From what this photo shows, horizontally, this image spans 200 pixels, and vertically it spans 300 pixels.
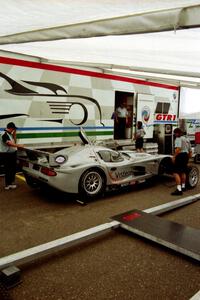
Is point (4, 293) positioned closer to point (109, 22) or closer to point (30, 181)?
point (109, 22)

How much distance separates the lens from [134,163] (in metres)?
6.39

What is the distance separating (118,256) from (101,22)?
2.86 m

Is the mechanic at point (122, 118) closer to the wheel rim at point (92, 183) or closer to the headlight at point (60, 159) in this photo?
the wheel rim at point (92, 183)

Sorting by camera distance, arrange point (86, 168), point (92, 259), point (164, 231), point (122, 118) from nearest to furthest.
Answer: point (92, 259) < point (164, 231) < point (86, 168) < point (122, 118)

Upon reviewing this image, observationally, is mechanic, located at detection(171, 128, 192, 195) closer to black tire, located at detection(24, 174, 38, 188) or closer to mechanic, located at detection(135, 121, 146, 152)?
black tire, located at detection(24, 174, 38, 188)

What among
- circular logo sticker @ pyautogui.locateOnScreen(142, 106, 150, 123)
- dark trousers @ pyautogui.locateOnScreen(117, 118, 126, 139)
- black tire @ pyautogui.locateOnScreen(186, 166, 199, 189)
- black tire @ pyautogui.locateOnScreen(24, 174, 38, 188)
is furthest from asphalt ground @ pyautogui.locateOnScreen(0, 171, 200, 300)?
circular logo sticker @ pyautogui.locateOnScreen(142, 106, 150, 123)

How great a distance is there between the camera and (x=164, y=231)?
13.3 ft

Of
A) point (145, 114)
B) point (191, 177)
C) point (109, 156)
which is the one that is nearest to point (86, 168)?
point (109, 156)

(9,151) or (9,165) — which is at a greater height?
(9,151)

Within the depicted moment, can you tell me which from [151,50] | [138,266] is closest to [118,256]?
[138,266]

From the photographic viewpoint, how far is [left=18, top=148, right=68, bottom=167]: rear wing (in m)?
5.33

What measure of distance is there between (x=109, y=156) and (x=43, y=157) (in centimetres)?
150

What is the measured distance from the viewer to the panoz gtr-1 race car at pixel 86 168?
5359 millimetres

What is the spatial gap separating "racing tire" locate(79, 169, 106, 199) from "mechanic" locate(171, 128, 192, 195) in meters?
1.84
